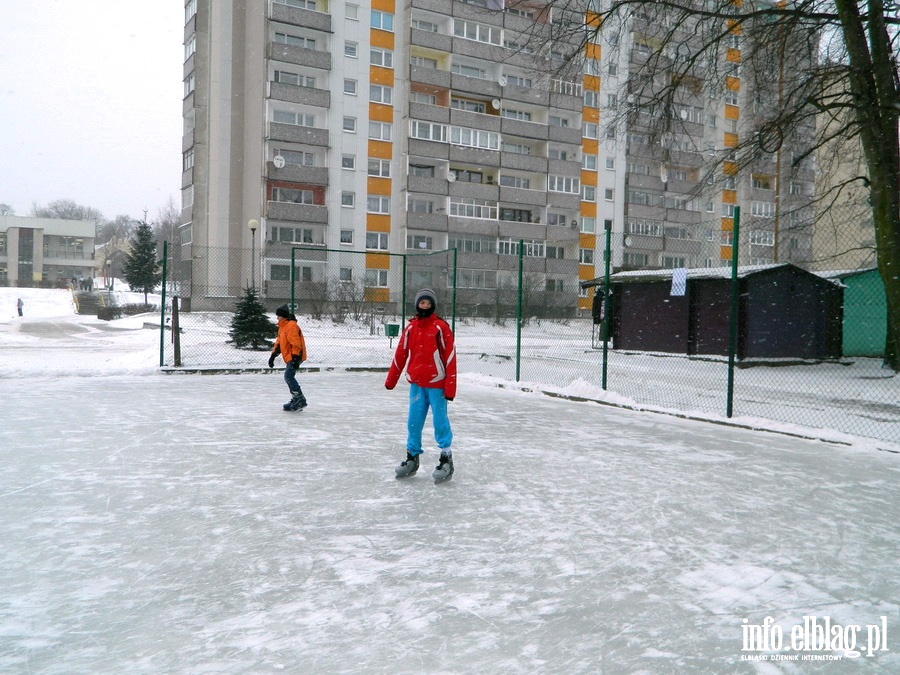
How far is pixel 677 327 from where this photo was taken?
61.3ft

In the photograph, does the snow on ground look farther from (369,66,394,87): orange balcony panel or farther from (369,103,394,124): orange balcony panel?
(369,66,394,87): orange balcony panel

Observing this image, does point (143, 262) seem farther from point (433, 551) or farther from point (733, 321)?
point (433, 551)

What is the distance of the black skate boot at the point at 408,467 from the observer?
551cm

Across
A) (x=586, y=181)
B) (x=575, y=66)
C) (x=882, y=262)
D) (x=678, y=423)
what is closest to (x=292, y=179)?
(x=586, y=181)

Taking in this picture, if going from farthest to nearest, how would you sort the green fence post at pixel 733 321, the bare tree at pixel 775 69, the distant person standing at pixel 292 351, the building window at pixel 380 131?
the building window at pixel 380 131 < the bare tree at pixel 775 69 < the distant person standing at pixel 292 351 < the green fence post at pixel 733 321

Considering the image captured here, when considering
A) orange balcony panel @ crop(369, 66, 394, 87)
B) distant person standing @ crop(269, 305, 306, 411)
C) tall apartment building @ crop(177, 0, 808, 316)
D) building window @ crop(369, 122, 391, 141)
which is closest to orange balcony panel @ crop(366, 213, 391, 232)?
tall apartment building @ crop(177, 0, 808, 316)

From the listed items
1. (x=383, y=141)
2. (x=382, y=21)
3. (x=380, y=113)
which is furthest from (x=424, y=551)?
(x=382, y=21)

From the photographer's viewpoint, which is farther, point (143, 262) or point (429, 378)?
Result: point (143, 262)

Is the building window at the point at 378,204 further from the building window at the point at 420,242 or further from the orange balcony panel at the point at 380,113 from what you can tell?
the orange balcony panel at the point at 380,113

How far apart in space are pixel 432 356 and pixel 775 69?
462 inches

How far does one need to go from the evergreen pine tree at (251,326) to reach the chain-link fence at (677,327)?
0.41 metres

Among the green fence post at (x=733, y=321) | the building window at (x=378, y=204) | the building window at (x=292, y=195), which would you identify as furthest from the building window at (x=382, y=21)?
the green fence post at (x=733, y=321)

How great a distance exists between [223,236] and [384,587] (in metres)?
38.4

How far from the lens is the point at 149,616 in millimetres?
2965
